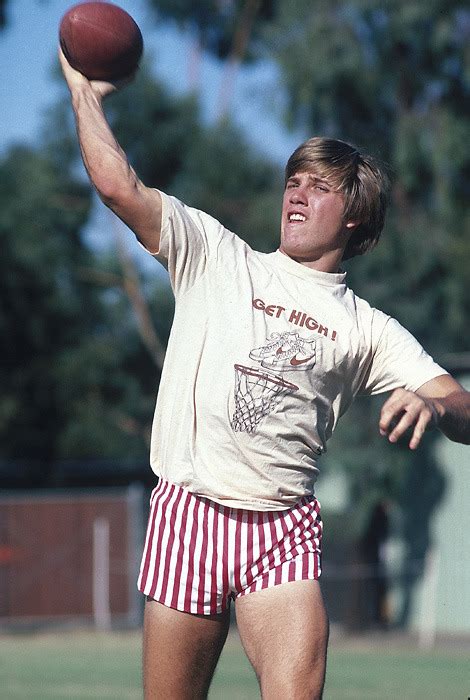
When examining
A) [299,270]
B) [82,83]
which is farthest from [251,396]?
[82,83]

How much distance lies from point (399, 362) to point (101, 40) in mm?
1423

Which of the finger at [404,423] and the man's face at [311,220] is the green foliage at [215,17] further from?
the finger at [404,423]

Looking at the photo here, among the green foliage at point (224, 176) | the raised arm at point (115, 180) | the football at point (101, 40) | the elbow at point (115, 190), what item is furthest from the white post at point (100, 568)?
the elbow at point (115, 190)

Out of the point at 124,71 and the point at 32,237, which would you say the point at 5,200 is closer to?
the point at 32,237

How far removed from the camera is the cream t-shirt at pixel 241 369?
13.8ft

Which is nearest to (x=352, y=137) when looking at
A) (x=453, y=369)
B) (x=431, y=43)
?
(x=431, y=43)

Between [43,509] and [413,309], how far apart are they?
279 inches

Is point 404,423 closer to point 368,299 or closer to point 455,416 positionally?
point 455,416

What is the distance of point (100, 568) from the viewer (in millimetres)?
21938

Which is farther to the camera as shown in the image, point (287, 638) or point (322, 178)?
point (322, 178)

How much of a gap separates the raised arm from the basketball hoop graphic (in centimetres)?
47

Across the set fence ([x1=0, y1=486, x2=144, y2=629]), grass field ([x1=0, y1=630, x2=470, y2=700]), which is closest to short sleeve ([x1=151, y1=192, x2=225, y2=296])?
grass field ([x1=0, y1=630, x2=470, y2=700])

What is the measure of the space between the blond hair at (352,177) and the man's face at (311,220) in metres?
0.03

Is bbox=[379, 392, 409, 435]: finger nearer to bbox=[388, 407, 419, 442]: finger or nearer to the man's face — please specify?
bbox=[388, 407, 419, 442]: finger
